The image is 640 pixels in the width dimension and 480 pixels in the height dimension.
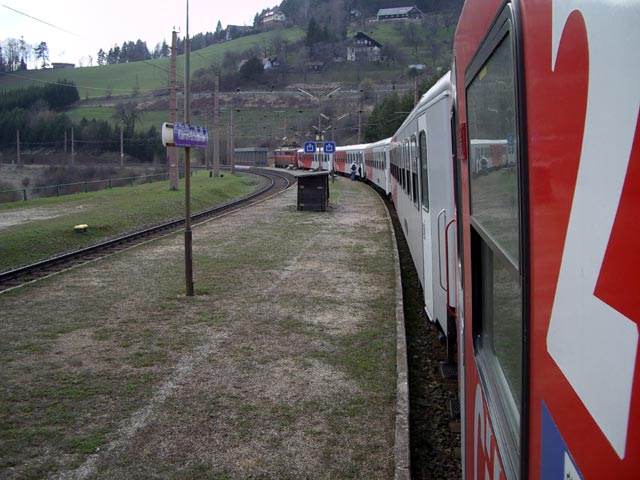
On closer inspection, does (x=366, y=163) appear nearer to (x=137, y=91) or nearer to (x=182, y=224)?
(x=182, y=224)

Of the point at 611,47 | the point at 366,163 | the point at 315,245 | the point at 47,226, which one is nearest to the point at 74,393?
the point at 611,47

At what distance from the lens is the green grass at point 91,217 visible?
631 inches

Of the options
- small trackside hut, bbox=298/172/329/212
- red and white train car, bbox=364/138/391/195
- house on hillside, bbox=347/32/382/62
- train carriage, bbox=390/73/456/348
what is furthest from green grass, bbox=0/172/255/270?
house on hillside, bbox=347/32/382/62

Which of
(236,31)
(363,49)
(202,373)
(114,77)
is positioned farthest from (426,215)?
(236,31)

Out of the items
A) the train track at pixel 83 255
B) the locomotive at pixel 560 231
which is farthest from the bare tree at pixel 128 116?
the locomotive at pixel 560 231

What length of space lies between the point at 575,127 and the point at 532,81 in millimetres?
354

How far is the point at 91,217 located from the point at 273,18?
509 feet

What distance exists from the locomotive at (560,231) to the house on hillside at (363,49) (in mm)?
126709

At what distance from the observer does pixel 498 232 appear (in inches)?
81.7

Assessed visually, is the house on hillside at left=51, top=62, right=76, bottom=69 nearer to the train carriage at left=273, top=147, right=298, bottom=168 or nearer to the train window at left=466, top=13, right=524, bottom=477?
the train carriage at left=273, top=147, right=298, bottom=168

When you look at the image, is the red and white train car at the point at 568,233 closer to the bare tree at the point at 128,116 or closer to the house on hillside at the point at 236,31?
the bare tree at the point at 128,116

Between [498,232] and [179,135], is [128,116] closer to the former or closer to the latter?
[179,135]

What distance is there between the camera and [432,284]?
7.74 meters

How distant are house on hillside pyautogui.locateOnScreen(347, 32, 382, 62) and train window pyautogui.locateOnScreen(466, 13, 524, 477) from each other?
414 feet
